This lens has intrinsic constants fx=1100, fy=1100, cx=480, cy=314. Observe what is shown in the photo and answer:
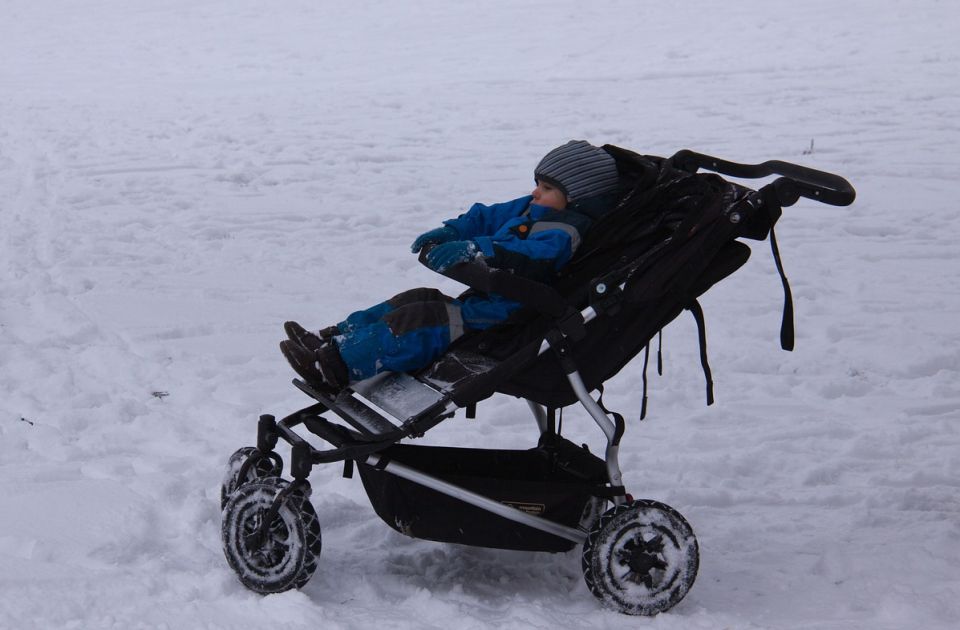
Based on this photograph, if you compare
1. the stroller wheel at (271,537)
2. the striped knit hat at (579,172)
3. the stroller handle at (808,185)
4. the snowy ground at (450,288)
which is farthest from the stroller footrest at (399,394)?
the stroller handle at (808,185)

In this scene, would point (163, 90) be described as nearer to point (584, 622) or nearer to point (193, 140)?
point (193, 140)

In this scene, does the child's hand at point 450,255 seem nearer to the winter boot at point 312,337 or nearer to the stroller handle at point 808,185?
the winter boot at point 312,337

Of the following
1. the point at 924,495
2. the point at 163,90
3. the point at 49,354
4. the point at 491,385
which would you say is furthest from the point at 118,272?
the point at 163,90

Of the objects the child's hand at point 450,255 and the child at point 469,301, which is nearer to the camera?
the child's hand at point 450,255

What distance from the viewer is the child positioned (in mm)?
3318

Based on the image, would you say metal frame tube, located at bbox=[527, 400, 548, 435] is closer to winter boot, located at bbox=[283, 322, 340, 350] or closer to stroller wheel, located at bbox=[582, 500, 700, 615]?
stroller wheel, located at bbox=[582, 500, 700, 615]

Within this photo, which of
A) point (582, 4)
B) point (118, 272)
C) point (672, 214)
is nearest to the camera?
point (672, 214)

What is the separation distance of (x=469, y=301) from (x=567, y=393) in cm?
43

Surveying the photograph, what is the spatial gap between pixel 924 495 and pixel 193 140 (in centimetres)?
799

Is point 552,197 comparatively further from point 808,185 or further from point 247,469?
point 247,469

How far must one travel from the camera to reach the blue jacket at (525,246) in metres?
3.27

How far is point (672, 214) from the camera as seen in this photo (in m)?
3.40

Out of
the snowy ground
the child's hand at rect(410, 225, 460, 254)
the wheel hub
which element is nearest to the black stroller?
the wheel hub

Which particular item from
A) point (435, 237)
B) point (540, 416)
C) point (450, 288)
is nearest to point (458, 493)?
point (540, 416)
